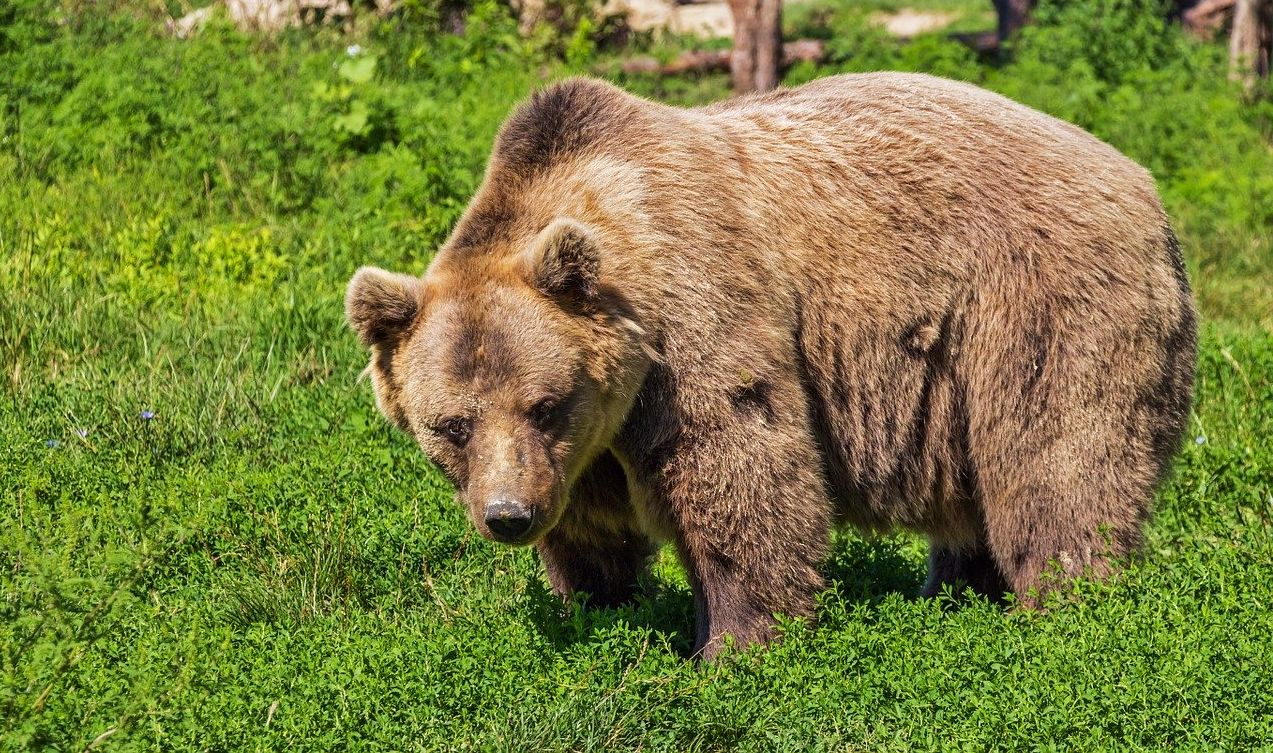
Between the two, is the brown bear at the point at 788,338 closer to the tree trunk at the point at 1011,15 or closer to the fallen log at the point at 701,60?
the fallen log at the point at 701,60

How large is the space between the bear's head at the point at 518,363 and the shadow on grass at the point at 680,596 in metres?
0.52

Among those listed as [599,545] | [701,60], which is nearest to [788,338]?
[599,545]

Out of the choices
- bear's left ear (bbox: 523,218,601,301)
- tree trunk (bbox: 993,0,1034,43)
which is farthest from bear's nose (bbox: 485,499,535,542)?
tree trunk (bbox: 993,0,1034,43)

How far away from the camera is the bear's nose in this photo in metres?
4.73

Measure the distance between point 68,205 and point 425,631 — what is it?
516 centimetres

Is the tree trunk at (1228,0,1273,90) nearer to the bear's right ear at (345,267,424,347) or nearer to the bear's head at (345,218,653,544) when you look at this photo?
the bear's head at (345,218,653,544)

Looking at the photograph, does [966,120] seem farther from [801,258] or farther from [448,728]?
[448,728]

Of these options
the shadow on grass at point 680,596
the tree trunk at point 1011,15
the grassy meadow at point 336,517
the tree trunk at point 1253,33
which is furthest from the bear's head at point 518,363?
the tree trunk at point 1011,15

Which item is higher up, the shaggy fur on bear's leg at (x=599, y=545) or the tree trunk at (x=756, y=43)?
the shaggy fur on bear's leg at (x=599, y=545)

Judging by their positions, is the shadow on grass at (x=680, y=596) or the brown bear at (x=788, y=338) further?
the shadow on grass at (x=680, y=596)

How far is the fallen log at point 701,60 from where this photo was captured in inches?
584

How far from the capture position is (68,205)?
9.23 meters

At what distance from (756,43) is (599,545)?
941 centimetres

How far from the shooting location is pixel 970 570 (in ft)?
20.9
